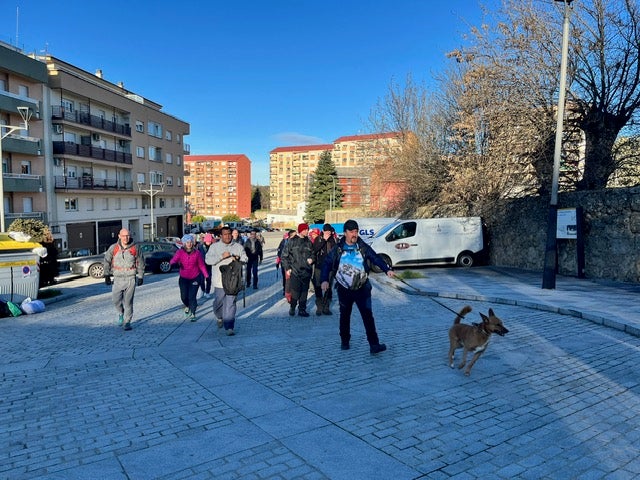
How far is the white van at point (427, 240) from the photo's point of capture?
17719 mm

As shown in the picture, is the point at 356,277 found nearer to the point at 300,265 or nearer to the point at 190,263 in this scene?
the point at 300,265

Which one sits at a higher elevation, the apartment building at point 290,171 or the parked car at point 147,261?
the apartment building at point 290,171

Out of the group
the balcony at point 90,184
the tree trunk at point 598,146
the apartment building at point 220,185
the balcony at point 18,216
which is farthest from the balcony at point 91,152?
the apartment building at point 220,185

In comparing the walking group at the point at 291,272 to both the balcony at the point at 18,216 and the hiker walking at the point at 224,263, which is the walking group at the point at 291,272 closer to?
the hiker walking at the point at 224,263

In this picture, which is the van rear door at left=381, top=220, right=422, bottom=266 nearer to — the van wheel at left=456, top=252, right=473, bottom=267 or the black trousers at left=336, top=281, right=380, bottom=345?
the van wheel at left=456, top=252, right=473, bottom=267

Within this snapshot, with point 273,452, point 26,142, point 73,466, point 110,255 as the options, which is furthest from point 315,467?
point 26,142

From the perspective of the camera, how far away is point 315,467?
3.29 meters

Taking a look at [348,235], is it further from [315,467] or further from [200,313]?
[200,313]

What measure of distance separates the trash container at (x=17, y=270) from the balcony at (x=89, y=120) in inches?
1148

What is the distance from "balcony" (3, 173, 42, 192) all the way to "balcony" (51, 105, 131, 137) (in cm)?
554

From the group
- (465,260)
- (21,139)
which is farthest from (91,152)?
(465,260)

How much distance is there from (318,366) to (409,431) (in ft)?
6.43

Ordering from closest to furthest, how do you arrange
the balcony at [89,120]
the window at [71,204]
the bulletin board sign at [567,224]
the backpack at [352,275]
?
the backpack at [352,275] < the bulletin board sign at [567,224] < the balcony at [89,120] < the window at [71,204]

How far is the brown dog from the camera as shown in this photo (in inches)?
203
